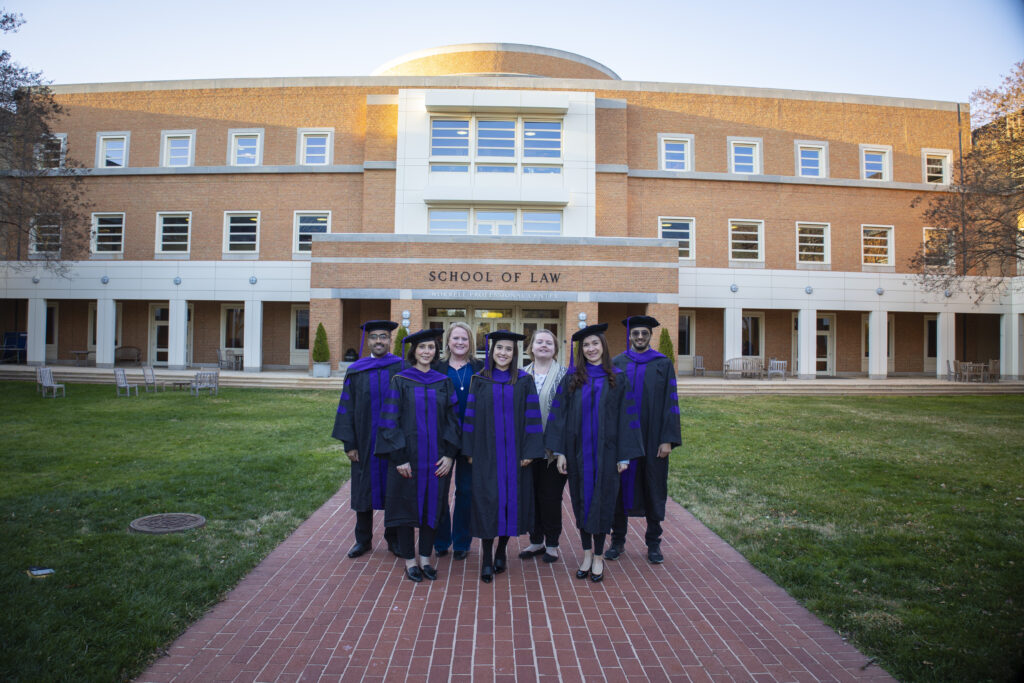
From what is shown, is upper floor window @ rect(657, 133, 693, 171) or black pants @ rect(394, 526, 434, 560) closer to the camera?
black pants @ rect(394, 526, 434, 560)

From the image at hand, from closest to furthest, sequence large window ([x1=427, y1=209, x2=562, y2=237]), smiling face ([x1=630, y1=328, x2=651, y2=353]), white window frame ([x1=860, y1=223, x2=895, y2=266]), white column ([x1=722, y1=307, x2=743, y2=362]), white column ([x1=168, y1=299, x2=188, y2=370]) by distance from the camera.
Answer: smiling face ([x1=630, y1=328, x2=651, y2=353]), large window ([x1=427, y1=209, x2=562, y2=237]), white column ([x1=168, y1=299, x2=188, y2=370]), white column ([x1=722, y1=307, x2=743, y2=362]), white window frame ([x1=860, y1=223, x2=895, y2=266])

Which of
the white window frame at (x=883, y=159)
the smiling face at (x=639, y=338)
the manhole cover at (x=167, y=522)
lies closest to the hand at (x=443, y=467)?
the smiling face at (x=639, y=338)

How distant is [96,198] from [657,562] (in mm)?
28959

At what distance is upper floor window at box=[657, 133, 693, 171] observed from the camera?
80.5 ft

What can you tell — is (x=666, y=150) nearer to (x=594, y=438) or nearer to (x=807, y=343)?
(x=807, y=343)

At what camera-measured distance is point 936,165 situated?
25.8 meters

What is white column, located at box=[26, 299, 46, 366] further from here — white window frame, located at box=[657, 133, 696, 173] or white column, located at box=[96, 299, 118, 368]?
white window frame, located at box=[657, 133, 696, 173]

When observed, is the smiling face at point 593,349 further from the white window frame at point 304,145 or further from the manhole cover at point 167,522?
the white window frame at point 304,145

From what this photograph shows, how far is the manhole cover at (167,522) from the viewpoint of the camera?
5320 millimetres

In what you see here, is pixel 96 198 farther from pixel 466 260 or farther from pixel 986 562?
pixel 986 562

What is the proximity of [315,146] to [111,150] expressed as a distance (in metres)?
9.40

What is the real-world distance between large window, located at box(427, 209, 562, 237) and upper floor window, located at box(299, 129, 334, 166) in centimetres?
589

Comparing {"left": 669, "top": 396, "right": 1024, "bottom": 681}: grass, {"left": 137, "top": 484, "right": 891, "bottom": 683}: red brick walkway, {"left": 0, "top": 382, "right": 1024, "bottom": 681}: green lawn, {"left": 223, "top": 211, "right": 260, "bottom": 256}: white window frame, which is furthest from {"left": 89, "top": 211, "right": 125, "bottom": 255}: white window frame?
{"left": 137, "top": 484, "right": 891, "bottom": 683}: red brick walkway

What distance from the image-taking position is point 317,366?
20500mm
